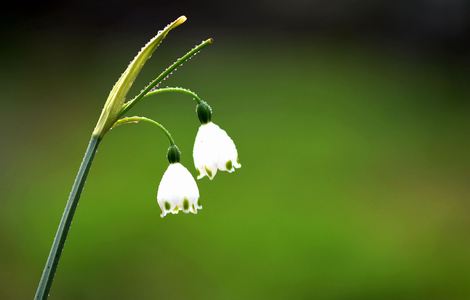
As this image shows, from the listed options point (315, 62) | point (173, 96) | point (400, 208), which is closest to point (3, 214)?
point (400, 208)

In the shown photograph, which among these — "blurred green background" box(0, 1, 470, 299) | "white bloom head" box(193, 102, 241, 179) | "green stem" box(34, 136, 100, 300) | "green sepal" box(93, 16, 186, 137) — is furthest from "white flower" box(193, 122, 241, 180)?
"blurred green background" box(0, 1, 470, 299)

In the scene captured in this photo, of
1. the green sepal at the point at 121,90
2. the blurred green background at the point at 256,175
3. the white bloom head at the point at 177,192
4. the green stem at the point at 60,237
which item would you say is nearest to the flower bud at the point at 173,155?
the white bloom head at the point at 177,192

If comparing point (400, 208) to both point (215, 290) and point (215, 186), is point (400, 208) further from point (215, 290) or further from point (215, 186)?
point (215, 290)

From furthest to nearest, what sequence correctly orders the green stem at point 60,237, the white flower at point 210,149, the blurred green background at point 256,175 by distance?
the blurred green background at point 256,175 < the white flower at point 210,149 < the green stem at point 60,237

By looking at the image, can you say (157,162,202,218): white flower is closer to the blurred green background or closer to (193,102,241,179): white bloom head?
(193,102,241,179): white bloom head

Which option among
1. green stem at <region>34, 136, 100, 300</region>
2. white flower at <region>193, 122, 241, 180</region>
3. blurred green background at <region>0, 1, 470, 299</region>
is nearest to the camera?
green stem at <region>34, 136, 100, 300</region>

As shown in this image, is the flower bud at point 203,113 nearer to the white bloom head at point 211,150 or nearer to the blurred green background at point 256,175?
the white bloom head at point 211,150
